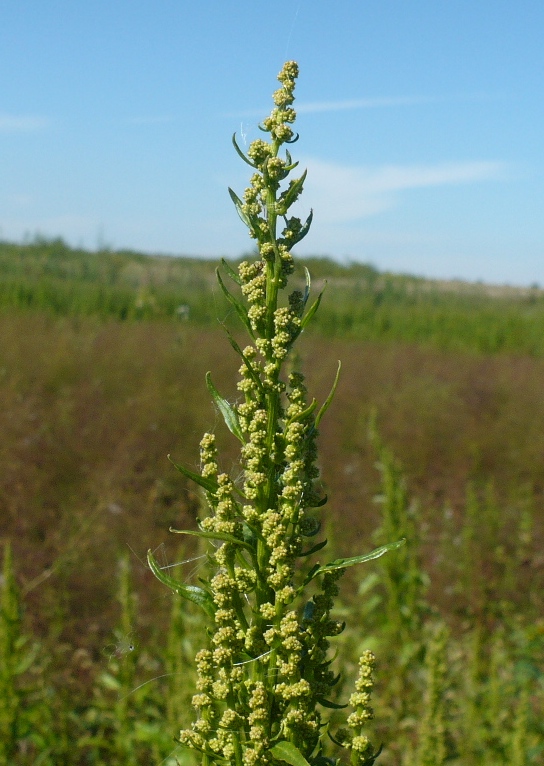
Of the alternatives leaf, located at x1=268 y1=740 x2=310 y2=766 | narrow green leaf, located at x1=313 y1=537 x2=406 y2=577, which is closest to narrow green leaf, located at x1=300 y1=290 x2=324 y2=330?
narrow green leaf, located at x1=313 y1=537 x2=406 y2=577

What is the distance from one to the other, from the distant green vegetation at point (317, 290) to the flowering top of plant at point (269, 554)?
11.3 meters

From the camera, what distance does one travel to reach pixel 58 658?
5770 millimetres

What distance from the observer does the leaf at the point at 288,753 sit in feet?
3.28

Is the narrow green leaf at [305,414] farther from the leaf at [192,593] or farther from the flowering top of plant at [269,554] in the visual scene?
the leaf at [192,593]

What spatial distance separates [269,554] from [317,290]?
602 inches

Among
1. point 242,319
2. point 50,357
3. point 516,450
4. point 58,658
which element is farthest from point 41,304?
point 242,319

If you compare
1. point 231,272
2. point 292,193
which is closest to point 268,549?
point 231,272

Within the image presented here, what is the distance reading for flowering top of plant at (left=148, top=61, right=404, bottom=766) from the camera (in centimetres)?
111

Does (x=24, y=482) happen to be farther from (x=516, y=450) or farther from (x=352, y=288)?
(x=352, y=288)

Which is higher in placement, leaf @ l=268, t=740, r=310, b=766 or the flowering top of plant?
the flowering top of plant

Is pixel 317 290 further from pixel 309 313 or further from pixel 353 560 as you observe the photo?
pixel 353 560

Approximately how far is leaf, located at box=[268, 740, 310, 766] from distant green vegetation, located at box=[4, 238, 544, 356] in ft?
38.1

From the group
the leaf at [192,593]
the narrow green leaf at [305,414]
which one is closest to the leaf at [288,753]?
the leaf at [192,593]

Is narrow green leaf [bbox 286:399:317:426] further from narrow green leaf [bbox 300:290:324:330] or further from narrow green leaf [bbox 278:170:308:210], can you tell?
narrow green leaf [bbox 278:170:308:210]
